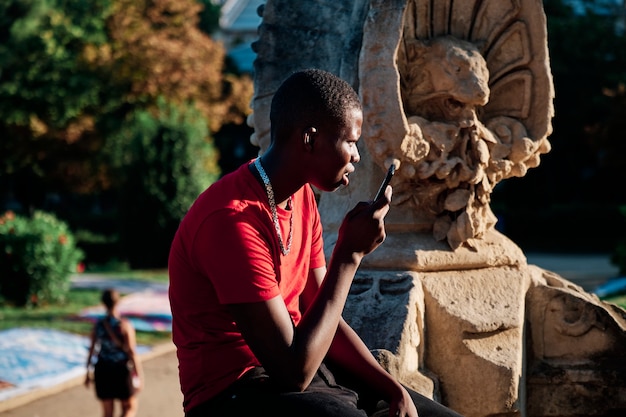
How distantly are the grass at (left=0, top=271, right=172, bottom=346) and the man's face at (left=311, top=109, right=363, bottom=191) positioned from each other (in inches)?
386

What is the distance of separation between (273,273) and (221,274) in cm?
15

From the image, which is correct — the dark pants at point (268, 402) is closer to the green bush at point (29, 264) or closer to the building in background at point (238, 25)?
the green bush at point (29, 264)

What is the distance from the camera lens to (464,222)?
4.07m

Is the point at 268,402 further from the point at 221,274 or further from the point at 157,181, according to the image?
the point at 157,181

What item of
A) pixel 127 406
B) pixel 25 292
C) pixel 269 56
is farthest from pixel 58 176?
pixel 269 56

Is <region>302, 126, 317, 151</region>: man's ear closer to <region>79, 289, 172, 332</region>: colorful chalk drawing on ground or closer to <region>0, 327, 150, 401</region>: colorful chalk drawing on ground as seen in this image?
<region>0, 327, 150, 401</region>: colorful chalk drawing on ground

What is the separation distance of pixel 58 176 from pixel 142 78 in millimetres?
3864

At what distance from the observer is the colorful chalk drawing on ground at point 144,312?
43.6ft

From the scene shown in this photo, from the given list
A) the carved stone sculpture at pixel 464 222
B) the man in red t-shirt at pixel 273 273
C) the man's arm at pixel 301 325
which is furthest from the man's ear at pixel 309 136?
the carved stone sculpture at pixel 464 222

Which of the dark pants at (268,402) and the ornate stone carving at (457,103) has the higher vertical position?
the ornate stone carving at (457,103)

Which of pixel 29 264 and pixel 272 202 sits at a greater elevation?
pixel 272 202

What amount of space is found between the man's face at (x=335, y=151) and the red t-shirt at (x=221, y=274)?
0.17m

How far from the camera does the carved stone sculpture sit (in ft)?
12.8

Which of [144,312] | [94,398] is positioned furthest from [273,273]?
[144,312]
